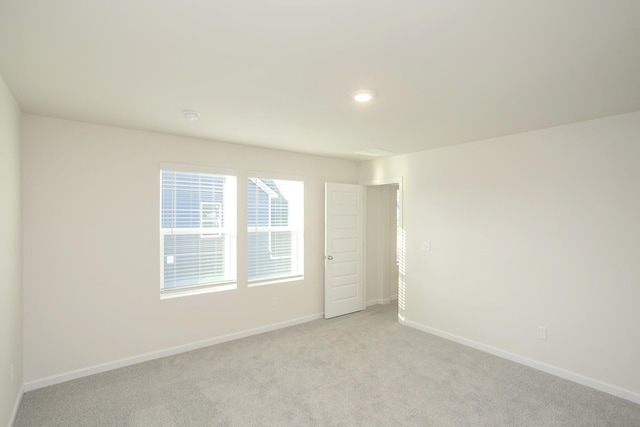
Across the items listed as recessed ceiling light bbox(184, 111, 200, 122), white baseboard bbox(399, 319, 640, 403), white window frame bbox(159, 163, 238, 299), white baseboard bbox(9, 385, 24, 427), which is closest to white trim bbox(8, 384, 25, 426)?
white baseboard bbox(9, 385, 24, 427)

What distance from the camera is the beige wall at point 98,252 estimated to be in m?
3.04

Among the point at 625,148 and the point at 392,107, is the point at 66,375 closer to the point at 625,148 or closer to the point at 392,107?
the point at 392,107

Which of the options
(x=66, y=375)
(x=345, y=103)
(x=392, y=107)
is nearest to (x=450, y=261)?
(x=392, y=107)

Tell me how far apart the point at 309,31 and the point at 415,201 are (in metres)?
3.46

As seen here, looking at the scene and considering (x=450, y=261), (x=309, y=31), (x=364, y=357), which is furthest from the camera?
(x=450, y=261)

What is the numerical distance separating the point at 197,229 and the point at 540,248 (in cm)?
375

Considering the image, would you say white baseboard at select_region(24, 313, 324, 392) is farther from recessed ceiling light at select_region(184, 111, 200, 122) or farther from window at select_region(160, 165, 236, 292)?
recessed ceiling light at select_region(184, 111, 200, 122)

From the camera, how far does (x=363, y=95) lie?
8.13ft

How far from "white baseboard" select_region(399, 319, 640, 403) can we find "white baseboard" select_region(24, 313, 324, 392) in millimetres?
1981

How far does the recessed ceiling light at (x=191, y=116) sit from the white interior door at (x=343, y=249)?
2.31 m

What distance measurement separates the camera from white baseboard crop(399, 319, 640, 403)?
2.92 meters

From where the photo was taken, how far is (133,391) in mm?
2953

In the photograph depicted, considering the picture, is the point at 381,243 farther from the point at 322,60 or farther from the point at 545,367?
the point at 322,60

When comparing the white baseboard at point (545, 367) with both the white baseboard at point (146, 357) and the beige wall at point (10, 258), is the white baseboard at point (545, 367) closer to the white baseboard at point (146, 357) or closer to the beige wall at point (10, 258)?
the white baseboard at point (146, 357)
